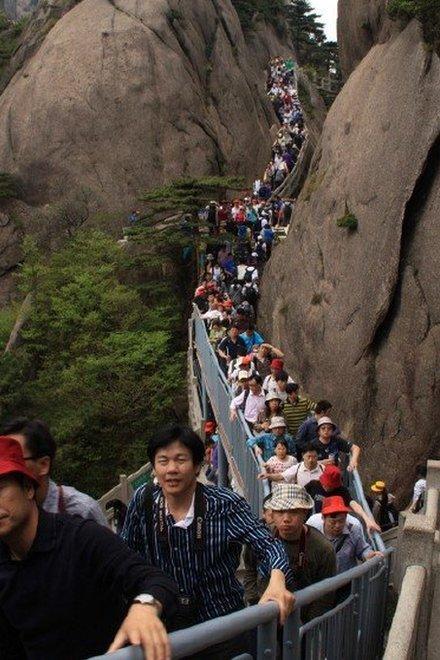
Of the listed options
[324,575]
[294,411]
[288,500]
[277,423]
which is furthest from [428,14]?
[324,575]

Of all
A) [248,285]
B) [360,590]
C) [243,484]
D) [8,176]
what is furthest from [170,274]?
[360,590]

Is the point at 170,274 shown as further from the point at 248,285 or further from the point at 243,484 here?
the point at 243,484

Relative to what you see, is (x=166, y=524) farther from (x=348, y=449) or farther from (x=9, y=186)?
(x=9, y=186)

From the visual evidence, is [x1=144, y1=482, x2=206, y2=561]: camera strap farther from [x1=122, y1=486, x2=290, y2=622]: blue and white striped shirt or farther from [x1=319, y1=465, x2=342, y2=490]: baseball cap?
[x1=319, y1=465, x2=342, y2=490]: baseball cap

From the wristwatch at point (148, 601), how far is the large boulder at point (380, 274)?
36.9 feet

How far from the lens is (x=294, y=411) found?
9070 millimetres

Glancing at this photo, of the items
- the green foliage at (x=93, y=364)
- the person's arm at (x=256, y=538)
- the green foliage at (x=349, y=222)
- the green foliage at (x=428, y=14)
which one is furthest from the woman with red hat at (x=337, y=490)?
the green foliage at (x=93, y=364)

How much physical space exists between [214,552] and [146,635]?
118cm

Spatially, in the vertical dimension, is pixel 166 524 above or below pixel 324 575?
above

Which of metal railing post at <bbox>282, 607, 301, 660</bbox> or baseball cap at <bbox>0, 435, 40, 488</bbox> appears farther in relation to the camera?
metal railing post at <bbox>282, 607, 301, 660</bbox>

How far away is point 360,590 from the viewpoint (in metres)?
4.41

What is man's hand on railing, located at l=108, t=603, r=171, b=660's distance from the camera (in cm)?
193

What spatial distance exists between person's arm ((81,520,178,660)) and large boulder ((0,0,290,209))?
3137 cm

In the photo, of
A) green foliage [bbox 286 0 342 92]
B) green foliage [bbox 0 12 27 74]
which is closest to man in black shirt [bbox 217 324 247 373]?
green foliage [bbox 0 12 27 74]
